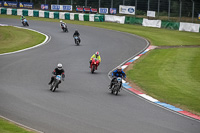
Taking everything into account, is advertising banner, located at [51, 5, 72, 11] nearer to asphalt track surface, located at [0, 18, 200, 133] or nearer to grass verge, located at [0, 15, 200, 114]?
grass verge, located at [0, 15, 200, 114]

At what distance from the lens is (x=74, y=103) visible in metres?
15.8

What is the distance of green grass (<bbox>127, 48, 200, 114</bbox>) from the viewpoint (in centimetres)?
1815

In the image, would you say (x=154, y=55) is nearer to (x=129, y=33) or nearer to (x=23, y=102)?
(x=129, y=33)

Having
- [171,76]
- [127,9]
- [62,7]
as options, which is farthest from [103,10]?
[171,76]

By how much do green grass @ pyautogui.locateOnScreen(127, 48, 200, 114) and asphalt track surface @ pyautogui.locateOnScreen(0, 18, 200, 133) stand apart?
1674mm

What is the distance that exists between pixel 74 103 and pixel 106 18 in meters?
47.6

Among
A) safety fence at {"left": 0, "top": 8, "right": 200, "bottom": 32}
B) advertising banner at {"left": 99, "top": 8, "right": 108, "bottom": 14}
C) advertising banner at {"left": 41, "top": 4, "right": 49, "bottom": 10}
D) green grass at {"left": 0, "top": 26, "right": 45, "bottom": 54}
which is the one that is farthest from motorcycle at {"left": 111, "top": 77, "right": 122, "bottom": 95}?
advertising banner at {"left": 41, "top": 4, "right": 49, "bottom": 10}

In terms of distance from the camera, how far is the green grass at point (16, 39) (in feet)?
114

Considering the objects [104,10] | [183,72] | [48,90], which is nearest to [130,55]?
[183,72]

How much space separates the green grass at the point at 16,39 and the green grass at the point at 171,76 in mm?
12418

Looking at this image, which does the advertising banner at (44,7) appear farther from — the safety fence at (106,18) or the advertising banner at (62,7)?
the safety fence at (106,18)

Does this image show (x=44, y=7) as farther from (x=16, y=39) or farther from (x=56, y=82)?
(x=56, y=82)

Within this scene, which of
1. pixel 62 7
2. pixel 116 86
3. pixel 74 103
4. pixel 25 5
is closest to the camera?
pixel 74 103

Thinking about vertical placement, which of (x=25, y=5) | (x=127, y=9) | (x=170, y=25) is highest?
(x=25, y=5)
